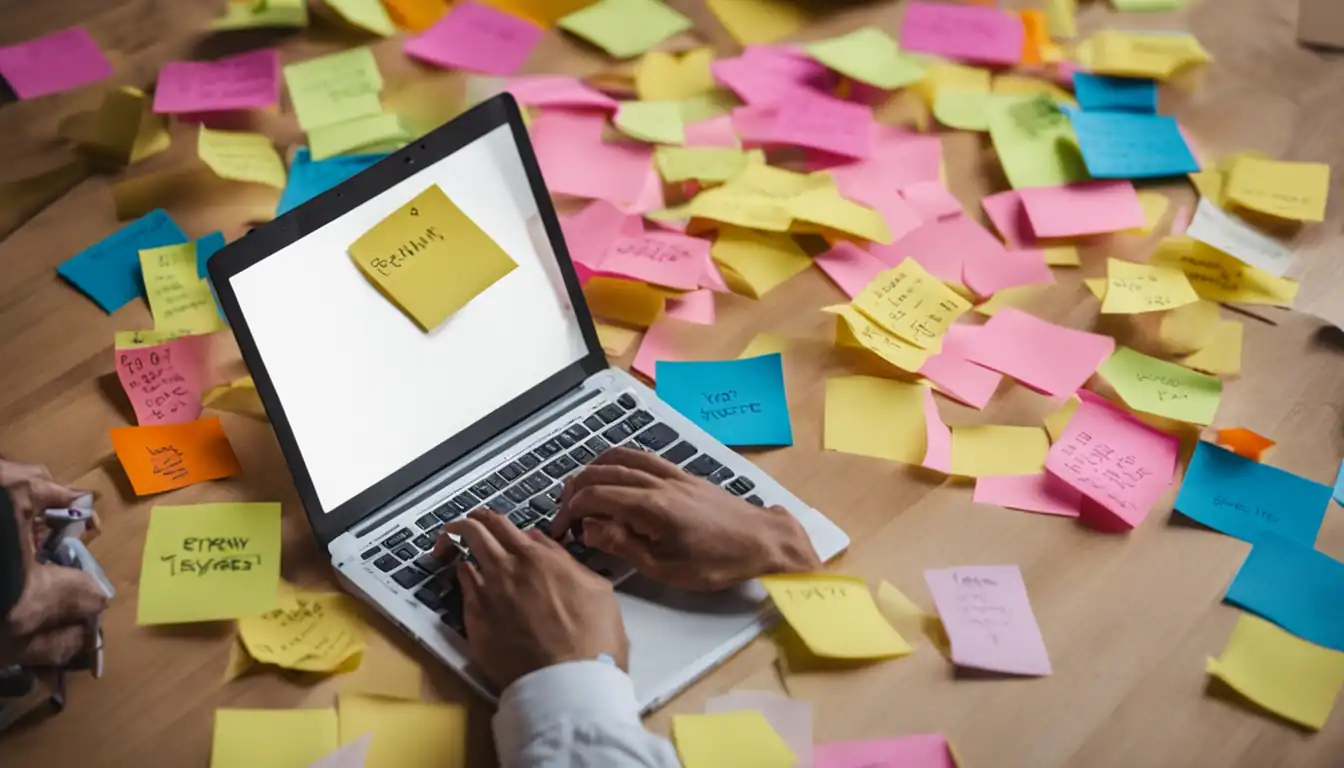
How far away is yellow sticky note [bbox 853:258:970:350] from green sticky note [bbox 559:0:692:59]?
16.5 inches

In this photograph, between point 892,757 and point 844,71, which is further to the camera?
point 844,71

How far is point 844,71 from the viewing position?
1.30 meters

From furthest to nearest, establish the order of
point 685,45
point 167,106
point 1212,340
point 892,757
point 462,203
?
point 685,45, point 167,106, point 1212,340, point 462,203, point 892,757

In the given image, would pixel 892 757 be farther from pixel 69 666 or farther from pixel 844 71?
pixel 844 71

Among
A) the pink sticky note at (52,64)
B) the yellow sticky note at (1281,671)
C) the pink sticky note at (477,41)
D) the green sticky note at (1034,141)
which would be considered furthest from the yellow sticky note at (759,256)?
the pink sticky note at (52,64)

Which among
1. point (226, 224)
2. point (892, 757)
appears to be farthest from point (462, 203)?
point (892, 757)

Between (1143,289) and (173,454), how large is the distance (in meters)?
0.80

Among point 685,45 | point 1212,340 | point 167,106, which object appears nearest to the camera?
point 1212,340

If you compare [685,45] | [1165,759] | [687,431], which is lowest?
[1165,759]

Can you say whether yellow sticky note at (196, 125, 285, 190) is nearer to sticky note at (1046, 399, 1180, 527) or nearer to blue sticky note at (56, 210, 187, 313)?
blue sticky note at (56, 210, 187, 313)

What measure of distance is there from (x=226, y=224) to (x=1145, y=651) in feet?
2.73

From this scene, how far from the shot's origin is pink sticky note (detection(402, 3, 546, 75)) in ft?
4.32

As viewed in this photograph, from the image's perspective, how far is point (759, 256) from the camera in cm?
113

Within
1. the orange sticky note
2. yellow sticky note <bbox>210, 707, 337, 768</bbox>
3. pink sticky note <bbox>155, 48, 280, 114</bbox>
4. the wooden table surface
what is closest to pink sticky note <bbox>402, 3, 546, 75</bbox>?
the wooden table surface
